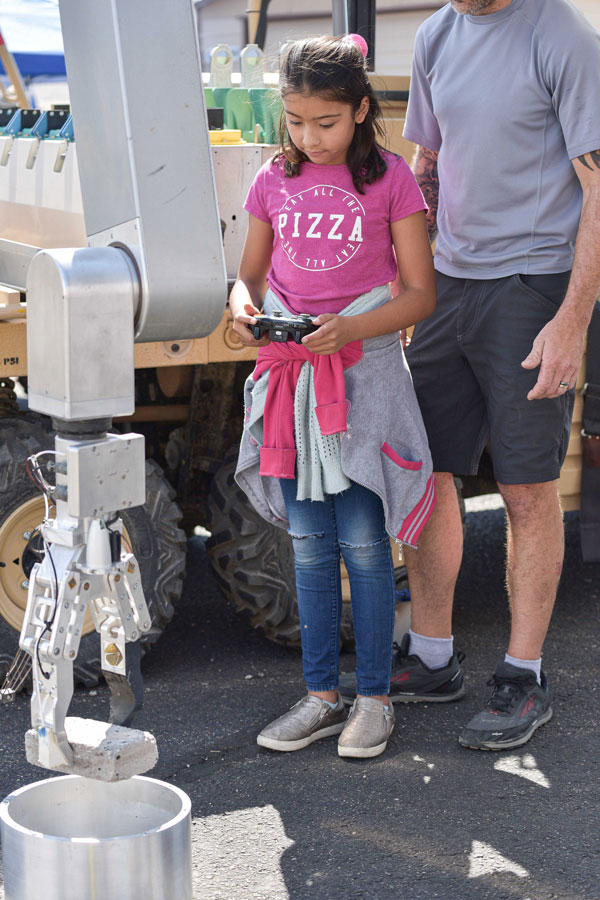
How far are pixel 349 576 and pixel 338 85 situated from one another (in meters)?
1.20

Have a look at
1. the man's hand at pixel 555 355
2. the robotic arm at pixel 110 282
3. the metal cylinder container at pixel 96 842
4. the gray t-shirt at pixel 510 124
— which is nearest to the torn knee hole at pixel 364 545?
the man's hand at pixel 555 355

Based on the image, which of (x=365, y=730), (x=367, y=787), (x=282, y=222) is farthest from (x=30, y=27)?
(x=367, y=787)

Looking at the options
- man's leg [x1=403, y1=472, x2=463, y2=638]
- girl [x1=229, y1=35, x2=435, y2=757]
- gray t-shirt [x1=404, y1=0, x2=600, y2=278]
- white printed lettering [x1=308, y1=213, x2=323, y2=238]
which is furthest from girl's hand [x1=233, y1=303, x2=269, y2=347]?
man's leg [x1=403, y1=472, x2=463, y2=638]

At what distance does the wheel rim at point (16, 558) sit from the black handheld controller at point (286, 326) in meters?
1.02

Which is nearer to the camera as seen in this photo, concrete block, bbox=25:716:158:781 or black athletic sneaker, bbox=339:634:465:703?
concrete block, bbox=25:716:158:781

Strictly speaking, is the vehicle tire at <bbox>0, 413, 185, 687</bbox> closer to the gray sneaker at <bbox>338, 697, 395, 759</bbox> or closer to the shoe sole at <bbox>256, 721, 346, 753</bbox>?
the shoe sole at <bbox>256, 721, 346, 753</bbox>

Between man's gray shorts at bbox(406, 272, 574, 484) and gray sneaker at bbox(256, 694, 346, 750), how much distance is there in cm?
71

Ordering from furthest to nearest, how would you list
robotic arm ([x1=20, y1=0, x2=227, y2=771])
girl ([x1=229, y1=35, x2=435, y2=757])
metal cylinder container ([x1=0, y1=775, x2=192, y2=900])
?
girl ([x1=229, y1=35, x2=435, y2=757]) → metal cylinder container ([x1=0, y1=775, x2=192, y2=900]) → robotic arm ([x1=20, y1=0, x2=227, y2=771])

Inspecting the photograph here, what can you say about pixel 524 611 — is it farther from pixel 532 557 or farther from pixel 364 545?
pixel 364 545

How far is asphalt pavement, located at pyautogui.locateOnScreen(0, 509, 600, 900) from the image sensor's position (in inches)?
99.7

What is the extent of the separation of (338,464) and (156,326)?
1.15 metres

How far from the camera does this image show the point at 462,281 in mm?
3105

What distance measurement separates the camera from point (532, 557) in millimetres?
3129

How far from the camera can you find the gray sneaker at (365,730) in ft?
9.96
